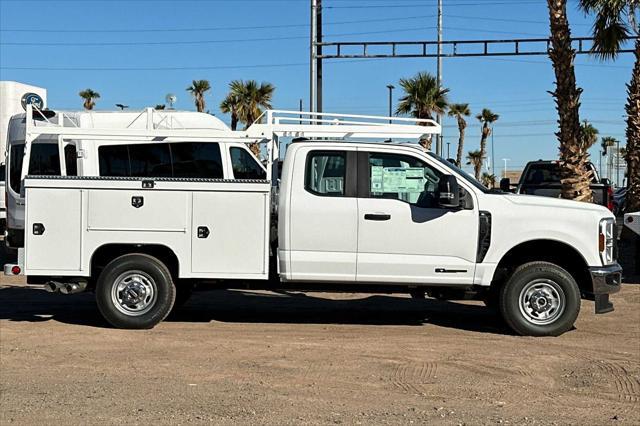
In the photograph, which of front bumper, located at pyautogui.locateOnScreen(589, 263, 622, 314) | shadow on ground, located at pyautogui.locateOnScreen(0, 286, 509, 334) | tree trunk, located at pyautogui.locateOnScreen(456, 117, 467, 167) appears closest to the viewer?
front bumper, located at pyautogui.locateOnScreen(589, 263, 622, 314)

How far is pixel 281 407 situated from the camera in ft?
19.4

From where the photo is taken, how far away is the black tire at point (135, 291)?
8.80m

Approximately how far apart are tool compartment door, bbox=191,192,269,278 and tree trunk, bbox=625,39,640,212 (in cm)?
1371

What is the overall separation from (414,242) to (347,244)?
29.4 inches

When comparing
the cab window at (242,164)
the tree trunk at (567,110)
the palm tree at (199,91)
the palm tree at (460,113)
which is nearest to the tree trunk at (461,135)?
the palm tree at (460,113)

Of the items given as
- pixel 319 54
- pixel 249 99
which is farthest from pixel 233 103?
pixel 319 54

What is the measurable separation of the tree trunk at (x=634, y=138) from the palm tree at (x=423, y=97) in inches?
488

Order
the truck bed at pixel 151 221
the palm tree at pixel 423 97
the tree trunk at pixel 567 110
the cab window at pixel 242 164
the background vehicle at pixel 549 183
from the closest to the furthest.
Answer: the truck bed at pixel 151 221, the cab window at pixel 242 164, the tree trunk at pixel 567 110, the background vehicle at pixel 549 183, the palm tree at pixel 423 97

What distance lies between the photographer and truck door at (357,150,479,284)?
8594mm

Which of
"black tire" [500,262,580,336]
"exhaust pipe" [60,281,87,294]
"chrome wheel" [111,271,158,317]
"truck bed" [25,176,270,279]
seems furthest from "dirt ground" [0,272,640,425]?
"truck bed" [25,176,270,279]

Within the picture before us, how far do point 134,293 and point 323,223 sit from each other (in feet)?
7.65

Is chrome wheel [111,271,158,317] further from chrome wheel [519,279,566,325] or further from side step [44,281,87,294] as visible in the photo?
chrome wheel [519,279,566,325]

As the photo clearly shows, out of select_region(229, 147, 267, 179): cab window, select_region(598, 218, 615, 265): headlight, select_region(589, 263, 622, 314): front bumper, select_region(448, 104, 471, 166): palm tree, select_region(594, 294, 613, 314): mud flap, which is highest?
select_region(448, 104, 471, 166): palm tree

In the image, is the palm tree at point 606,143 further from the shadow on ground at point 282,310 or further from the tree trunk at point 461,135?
the shadow on ground at point 282,310
